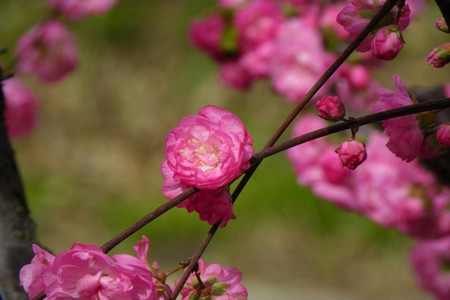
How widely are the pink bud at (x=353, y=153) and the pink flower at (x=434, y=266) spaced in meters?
0.93

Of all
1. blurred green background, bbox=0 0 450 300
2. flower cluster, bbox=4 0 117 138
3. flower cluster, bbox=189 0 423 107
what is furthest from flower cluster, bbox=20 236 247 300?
blurred green background, bbox=0 0 450 300

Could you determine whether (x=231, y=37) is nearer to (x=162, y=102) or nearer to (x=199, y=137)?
(x=199, y=137)

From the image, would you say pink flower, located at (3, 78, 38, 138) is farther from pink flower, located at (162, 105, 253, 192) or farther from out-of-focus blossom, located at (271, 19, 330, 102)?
pink flower, located at (162, 105, 253, 192)

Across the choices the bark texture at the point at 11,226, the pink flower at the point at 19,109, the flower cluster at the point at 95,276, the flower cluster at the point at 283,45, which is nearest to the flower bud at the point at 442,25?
the flower cluster at the point at 95,276

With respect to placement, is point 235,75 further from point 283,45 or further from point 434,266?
point 434,266

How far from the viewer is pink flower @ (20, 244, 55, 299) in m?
0.65

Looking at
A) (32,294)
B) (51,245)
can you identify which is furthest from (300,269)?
(32,294)

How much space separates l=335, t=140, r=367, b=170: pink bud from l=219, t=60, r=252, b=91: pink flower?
956 mm

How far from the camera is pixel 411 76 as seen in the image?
3.52 m

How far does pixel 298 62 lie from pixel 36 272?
91 centimetres

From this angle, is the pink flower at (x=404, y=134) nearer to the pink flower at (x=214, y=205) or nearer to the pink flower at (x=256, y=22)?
the pink flower at (x=214, y=205)

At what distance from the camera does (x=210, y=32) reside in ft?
5.20

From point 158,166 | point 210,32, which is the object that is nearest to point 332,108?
point 210,32

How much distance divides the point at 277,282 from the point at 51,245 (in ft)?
3.00
